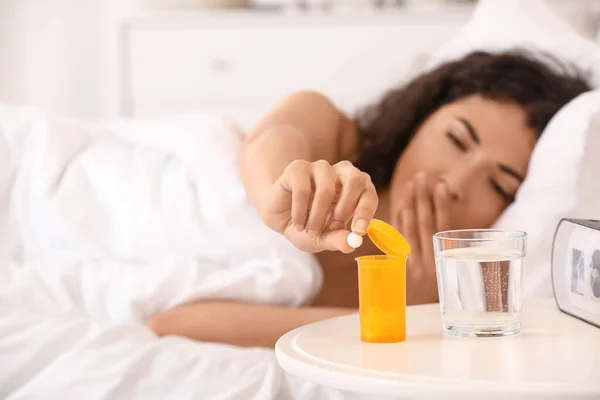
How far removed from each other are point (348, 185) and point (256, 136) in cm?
51

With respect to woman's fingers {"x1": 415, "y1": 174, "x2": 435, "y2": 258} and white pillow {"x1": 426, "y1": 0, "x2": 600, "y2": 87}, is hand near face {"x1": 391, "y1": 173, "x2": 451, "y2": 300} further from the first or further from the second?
white pillow {"x1": 426, "y1": 0, "x2": 600, "y2": 87}

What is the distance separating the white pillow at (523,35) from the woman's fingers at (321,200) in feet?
2.69

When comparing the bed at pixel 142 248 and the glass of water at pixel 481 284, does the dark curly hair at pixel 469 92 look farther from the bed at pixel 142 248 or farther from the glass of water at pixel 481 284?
the glass of water at pixel 481 284

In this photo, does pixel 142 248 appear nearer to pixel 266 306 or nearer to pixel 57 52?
pixel 266 306

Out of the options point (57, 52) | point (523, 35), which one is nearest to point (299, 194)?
point (523, 35)

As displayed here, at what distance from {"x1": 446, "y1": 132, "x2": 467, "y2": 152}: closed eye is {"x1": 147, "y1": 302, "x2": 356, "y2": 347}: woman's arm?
305 millimetres

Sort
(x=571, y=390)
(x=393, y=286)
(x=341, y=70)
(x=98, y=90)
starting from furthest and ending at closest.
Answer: (x=98, y=90)
(x=341, y=70)
(x=393, y=286)
(x=571, y=390)

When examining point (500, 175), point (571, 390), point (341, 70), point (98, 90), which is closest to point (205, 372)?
point (571, 390)

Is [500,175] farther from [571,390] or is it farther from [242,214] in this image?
[571,390]

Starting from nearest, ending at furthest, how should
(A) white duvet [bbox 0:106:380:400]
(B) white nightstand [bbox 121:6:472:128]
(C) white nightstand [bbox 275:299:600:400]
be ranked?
1. (C) white nightstand [bbox 275:299:600:400]
2. (A) white duvet [bbox 0:106:380:400]
3. (B) white nightstand [bbox 121:6:472:128]

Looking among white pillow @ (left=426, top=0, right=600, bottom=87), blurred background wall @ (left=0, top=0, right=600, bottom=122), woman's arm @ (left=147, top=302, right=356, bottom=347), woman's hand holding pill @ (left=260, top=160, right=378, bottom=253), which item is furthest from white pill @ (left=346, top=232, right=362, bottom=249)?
blurred background wall @ (left=0, top=0, right=600, bottom=122)

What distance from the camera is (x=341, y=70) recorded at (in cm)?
194

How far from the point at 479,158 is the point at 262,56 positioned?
972mm

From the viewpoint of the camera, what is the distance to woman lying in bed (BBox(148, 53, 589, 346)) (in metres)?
1.00
